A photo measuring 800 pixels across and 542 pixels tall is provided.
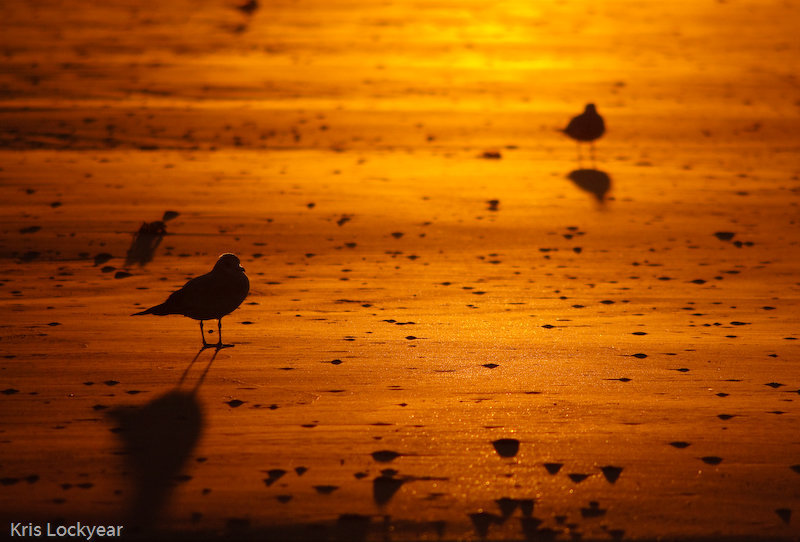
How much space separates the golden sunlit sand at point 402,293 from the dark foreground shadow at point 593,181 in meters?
0.04

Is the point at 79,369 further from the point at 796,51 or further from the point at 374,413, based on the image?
the point at 796,51

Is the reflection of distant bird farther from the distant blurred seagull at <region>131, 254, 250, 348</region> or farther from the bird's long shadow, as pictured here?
the bird's long shadow

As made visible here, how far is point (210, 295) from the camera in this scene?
18.4 ft

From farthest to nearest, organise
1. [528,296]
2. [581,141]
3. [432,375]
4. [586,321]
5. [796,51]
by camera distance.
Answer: [796,51]
[581,141]
[528,296]
[586,321]
[432,375]

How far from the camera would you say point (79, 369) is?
540cm

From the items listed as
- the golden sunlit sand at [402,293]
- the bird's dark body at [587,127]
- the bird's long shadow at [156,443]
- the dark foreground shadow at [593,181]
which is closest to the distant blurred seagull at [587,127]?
the bird's dark body at [587,127]

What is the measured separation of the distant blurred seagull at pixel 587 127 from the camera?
10469 mm

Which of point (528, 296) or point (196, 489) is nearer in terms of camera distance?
point (196, 489)

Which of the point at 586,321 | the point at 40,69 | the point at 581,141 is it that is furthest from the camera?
the point at 40,69

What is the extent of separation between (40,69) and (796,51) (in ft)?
36.8

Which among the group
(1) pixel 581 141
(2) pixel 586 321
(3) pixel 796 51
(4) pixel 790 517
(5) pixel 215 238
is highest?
(3) pixel 796 51

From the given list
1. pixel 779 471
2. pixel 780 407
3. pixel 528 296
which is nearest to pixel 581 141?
pixel 528 296

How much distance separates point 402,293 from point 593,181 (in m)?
3.56

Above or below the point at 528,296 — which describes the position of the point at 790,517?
below
